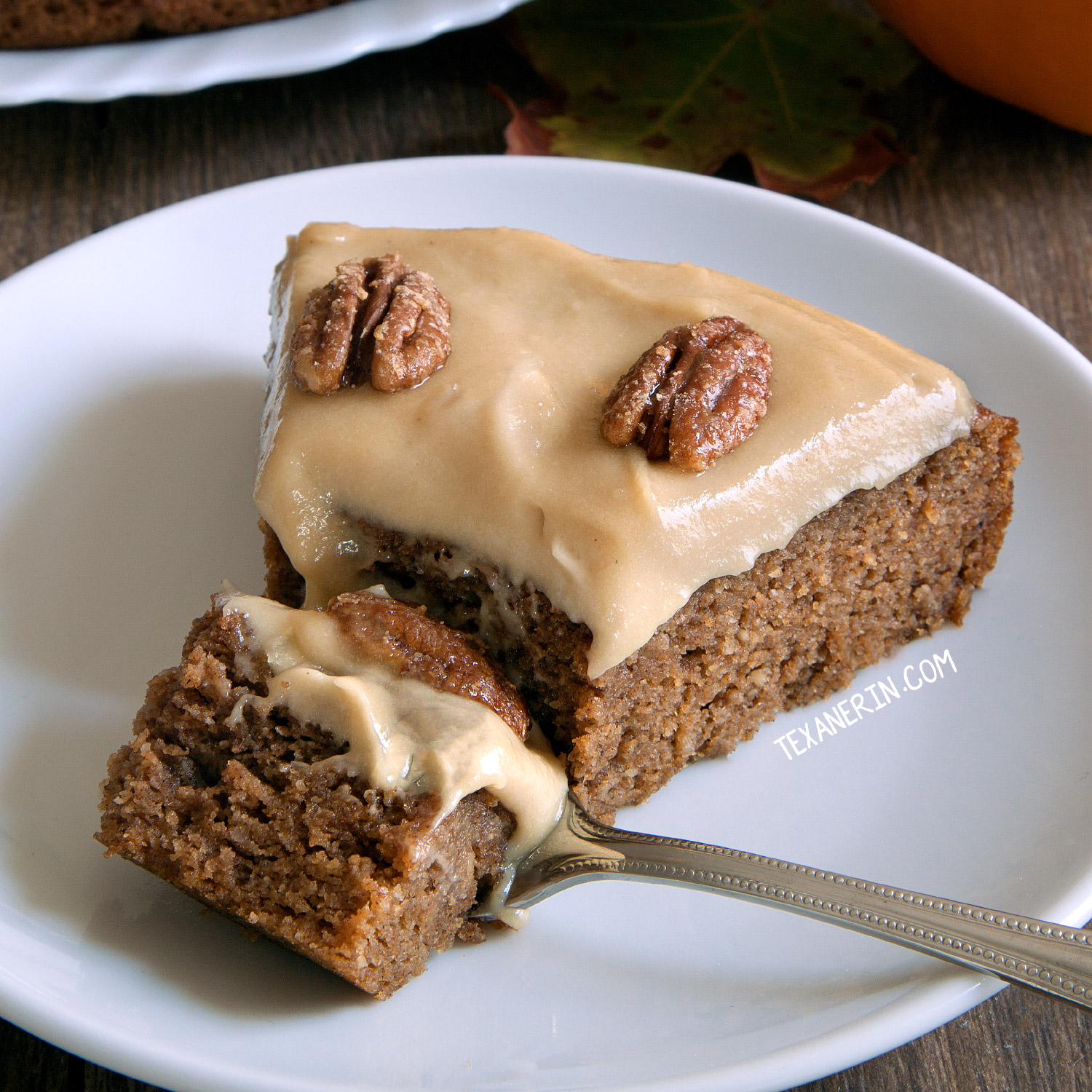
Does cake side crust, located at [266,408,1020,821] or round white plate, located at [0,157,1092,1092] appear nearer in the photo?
round white plate, located at [0,157,1092,1092]

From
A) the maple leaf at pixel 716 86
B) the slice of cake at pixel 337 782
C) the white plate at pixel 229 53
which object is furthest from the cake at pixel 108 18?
the slice of cake at pixel 337 782

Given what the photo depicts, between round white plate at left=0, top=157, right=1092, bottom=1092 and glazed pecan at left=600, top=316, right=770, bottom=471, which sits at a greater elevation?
glazed pecan at left=600, top=316, right=770, bottom=471

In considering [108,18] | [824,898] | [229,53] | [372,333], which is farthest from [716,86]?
[824,898]

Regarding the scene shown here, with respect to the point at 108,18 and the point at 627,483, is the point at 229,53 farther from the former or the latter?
the point at 627,483

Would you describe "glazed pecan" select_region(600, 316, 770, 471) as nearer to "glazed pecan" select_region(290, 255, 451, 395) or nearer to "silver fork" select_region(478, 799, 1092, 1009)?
"glazed pecan" select_region(290, 255, 451, 395)

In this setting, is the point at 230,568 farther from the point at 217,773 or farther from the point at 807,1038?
the point at 807,1038

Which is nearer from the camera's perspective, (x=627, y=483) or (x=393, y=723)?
(x=393, y=723)

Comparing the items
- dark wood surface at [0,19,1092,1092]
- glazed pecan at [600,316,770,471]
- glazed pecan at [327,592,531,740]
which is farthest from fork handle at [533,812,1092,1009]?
dark wood surface at [0,19,1092,1092]
